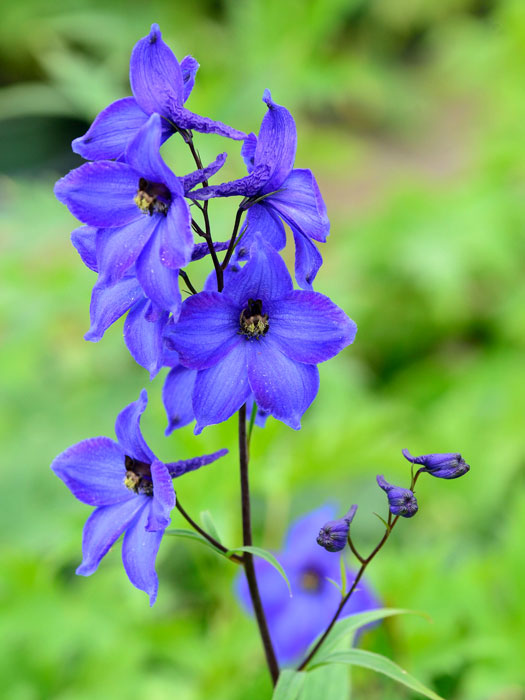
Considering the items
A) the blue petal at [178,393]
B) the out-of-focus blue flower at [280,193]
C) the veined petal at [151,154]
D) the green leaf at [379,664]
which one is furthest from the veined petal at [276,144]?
the green leaf at [379,664]

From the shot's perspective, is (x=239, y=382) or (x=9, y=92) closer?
(x=239, y=382)

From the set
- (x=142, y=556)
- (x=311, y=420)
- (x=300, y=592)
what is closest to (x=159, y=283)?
(x=142, y=556)

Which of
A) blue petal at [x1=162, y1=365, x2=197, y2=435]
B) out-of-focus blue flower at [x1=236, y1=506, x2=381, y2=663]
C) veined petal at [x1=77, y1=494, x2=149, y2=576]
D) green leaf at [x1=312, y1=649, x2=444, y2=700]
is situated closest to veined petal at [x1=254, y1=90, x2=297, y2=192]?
blue petal at [x1=162, y1=365, x2=197, y2=435]

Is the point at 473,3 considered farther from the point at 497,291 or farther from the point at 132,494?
the point at 132,494

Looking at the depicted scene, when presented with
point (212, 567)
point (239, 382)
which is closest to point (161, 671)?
point (212, 567)

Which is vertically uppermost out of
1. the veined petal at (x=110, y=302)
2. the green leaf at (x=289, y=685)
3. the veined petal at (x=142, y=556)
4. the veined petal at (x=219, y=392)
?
the veined petal at (x=110, y=302)

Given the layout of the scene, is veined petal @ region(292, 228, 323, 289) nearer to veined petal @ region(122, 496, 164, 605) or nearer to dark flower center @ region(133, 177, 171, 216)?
dark flower center @ region(133, 177, 171, 216)

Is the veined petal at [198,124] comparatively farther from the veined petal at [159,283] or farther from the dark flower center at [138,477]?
the dark flower center at [138,477]
